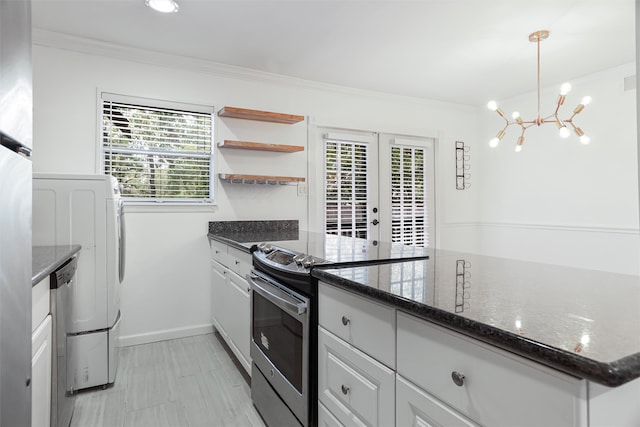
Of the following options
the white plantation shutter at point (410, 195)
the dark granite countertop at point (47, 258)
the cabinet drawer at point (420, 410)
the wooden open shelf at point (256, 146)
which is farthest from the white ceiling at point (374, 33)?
the cabinet drawer at point (420, 410)

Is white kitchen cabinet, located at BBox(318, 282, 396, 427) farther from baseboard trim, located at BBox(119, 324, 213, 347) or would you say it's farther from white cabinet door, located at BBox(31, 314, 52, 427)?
baseboard trim, located at BBox(119, 324, 213, 347)

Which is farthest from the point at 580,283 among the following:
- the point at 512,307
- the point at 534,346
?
the point at 534,346

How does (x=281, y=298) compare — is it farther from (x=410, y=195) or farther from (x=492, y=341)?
(x=410, y=195)

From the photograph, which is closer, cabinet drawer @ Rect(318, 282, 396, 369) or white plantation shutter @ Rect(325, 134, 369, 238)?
cabinet drawer @ Rect(318, 282, 396, 369)

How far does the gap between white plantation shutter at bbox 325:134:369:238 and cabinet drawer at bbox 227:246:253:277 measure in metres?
1.53

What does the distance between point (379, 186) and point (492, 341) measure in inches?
146

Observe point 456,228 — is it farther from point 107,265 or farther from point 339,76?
point 107,265

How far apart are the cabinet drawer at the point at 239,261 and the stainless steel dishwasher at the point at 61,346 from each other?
3.02ft

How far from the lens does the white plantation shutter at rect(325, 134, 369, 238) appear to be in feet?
13.4

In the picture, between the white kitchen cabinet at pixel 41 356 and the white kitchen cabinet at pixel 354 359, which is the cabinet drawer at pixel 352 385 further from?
the white kitchen cabinet at pixel 41 356

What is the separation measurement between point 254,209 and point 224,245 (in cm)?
80

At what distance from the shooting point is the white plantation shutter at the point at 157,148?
3.15 m

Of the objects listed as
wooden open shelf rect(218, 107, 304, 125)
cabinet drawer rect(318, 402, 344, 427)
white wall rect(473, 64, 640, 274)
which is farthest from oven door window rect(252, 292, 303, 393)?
white wall rect(473, 64, 640, 274)

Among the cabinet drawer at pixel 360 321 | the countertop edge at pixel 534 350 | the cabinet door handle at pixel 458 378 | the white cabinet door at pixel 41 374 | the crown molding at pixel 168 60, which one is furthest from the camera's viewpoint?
the crown molding at pixel 168 60
